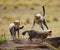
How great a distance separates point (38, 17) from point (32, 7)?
19.3 m

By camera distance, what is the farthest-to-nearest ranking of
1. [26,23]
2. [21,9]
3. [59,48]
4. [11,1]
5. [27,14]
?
[11,1] → [21,9] → [27,14] → [26,23] → [59,48]

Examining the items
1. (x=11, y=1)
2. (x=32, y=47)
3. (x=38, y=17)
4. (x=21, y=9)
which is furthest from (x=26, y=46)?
(x=11, y=1)

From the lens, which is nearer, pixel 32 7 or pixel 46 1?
pixel 32 7

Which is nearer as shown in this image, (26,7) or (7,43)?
(7,43)

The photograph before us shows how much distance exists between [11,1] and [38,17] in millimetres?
25793

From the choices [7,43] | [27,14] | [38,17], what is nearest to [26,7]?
[27,14]

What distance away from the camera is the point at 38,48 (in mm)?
13664

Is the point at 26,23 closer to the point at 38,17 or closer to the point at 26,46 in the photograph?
the point at 38,17

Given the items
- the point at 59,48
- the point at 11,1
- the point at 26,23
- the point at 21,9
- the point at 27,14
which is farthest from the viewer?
the point at 11,1

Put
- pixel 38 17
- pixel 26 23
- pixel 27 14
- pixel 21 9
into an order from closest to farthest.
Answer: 1. pixel 38 17
2. pixel 26 23
3. pixel 27 14
4. pixel 21 9

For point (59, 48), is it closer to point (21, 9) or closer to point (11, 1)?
point (21, 9)

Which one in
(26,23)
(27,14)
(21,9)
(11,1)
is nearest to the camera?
(26,23)

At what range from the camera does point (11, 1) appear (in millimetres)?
42562

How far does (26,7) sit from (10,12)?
2.37 metres
